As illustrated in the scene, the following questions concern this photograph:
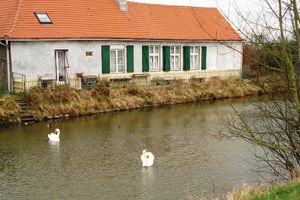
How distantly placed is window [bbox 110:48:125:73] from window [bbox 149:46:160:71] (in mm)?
2083

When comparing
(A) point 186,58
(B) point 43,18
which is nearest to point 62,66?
(B) point 43,18

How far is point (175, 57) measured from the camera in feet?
96.6

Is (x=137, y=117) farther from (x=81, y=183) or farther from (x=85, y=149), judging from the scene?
(x=81, y=183)

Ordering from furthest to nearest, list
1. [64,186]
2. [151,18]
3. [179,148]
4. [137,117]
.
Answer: [151,18], [137,117], [179,148], [64,186]

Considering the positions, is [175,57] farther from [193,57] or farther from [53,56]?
[53,56]

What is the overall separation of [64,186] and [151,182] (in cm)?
210

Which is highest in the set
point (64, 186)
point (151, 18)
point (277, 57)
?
point (151, 18)

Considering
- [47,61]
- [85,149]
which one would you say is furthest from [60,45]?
[85,149]

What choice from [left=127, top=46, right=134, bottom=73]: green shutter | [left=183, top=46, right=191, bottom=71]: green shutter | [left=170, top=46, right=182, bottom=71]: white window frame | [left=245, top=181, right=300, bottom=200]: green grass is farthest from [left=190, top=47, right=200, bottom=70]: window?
[left=245, top=181, right=300, bottom=200]: green grass

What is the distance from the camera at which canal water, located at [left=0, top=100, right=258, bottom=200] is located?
11000 millimetres

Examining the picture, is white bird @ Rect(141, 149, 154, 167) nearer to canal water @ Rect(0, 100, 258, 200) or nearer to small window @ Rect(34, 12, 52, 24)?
canal water @ Rect(0, 100, 258, 200)

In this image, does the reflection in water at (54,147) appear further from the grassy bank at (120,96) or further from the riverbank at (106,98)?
the grassy bank at (120,96)

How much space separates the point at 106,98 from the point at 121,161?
1012 cm

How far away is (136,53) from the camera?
27312 mm
